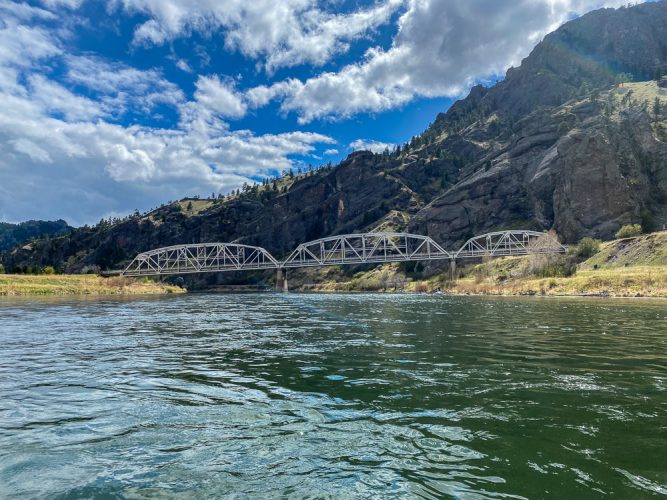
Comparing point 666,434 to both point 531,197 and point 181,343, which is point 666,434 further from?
point 531,197

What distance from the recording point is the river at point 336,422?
684 centimetres

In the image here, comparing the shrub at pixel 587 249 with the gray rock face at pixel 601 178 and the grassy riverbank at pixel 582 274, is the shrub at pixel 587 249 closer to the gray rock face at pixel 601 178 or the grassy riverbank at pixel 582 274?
the grassy riverbank at pixel 582 274

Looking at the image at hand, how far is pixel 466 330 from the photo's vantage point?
28.4 m

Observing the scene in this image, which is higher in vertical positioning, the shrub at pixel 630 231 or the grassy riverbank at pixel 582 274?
the shrub at pixel 630 231

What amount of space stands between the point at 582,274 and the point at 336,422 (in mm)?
100326

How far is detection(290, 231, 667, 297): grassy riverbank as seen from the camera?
7381 centimetres

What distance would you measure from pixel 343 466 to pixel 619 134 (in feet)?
620

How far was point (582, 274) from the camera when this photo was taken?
9425 centimetres

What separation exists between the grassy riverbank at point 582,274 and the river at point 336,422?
64.2 m

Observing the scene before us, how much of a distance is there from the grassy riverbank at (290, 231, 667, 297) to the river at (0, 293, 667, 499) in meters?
64.2

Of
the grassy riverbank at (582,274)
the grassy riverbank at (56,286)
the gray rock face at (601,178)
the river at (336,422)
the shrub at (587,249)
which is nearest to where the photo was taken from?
the river at (336,422)

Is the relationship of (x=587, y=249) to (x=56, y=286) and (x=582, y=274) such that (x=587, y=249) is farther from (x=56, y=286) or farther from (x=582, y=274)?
(x=56, y=286)

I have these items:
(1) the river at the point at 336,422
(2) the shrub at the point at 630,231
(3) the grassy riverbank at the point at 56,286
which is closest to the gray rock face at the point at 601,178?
(2) the shrub at the point at 630,231

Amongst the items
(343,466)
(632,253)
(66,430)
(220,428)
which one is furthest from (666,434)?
(632,253)
